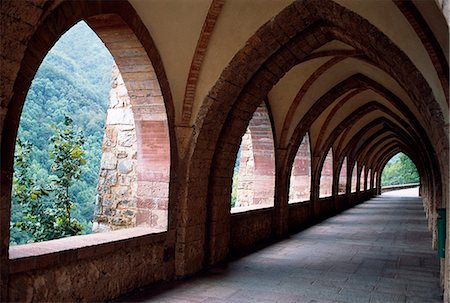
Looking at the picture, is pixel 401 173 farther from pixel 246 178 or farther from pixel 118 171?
pixel 118 171

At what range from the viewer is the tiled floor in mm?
4395

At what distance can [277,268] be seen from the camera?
568 cm

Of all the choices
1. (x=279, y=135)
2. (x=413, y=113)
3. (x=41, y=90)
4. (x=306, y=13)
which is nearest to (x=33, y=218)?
(x=306, y=13)

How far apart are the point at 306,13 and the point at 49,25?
2904 mm

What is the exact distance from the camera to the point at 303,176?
37.1ft

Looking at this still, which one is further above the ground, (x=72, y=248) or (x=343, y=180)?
(x=343, y=180)

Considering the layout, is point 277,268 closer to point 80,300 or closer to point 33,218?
point 80,300

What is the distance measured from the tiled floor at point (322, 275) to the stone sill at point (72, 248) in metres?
0.52

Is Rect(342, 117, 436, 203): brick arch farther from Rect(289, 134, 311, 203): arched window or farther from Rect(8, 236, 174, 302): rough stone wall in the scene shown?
Rect(8, 236, 174, 302): rough stone wall

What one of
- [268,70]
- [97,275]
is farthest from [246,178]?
[97,275]

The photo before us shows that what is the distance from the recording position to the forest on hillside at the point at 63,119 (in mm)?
10141

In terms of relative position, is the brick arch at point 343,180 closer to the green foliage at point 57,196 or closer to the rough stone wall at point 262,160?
the rough stone wall at point 262,160

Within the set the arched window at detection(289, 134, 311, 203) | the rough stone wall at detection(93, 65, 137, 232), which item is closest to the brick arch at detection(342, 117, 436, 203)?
the arched window at detection(289, 134, 311, 203)

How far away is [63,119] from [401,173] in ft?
124
